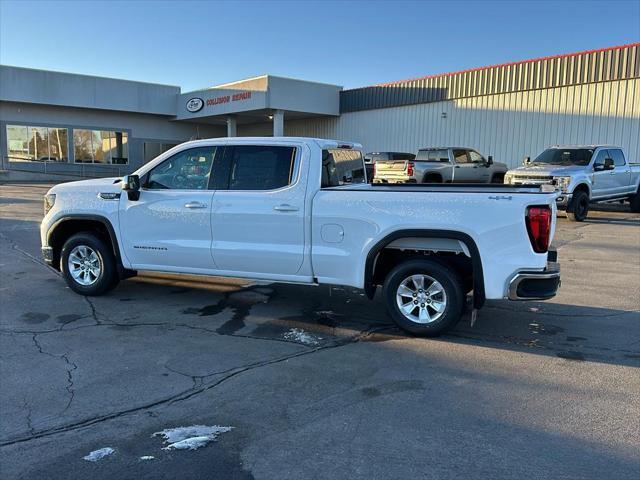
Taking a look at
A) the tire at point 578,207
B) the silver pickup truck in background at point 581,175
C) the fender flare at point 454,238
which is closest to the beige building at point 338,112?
the silver pickup truck in background at point 581,175

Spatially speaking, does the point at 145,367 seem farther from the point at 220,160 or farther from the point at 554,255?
the point at 554,255

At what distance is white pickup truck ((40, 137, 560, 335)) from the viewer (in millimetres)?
5027

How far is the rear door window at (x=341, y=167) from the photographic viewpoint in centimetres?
603

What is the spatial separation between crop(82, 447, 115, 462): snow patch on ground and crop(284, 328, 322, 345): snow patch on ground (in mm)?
2311

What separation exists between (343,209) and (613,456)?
10.4ft

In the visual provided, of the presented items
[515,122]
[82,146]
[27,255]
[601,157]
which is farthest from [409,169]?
[82,146]

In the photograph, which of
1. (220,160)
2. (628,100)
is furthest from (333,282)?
(628,100)

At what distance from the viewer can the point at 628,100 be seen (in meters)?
20.9

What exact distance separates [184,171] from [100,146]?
1382 inches

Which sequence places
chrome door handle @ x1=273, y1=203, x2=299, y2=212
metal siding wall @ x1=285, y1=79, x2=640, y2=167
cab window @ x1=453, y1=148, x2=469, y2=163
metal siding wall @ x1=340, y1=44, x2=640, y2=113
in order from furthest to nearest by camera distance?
metal siding wall @ x1=285, y1=79, x2=640, y2=167 < cab window @ x1=453, y1=148, x2=469, y2=163 < metal siding wall @ x1=340, y1=44, x2=640, y2=113 < chrome door handle @ x1=273, y1=203, x2=299, y2=212

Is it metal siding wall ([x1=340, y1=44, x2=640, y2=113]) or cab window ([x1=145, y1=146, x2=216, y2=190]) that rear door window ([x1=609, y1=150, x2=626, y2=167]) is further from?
cab window ([x1=145, y1=146, x2=216, y2=190])

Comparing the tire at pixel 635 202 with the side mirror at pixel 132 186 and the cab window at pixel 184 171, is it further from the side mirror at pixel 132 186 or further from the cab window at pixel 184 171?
the side mirror at pixel 132 186

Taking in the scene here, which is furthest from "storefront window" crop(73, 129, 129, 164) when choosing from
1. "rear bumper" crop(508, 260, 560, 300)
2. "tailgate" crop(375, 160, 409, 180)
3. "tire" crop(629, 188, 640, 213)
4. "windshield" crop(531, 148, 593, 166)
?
"rear bumper" crop(508, 260, 560, 300)

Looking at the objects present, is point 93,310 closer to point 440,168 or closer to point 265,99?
point 440,168
